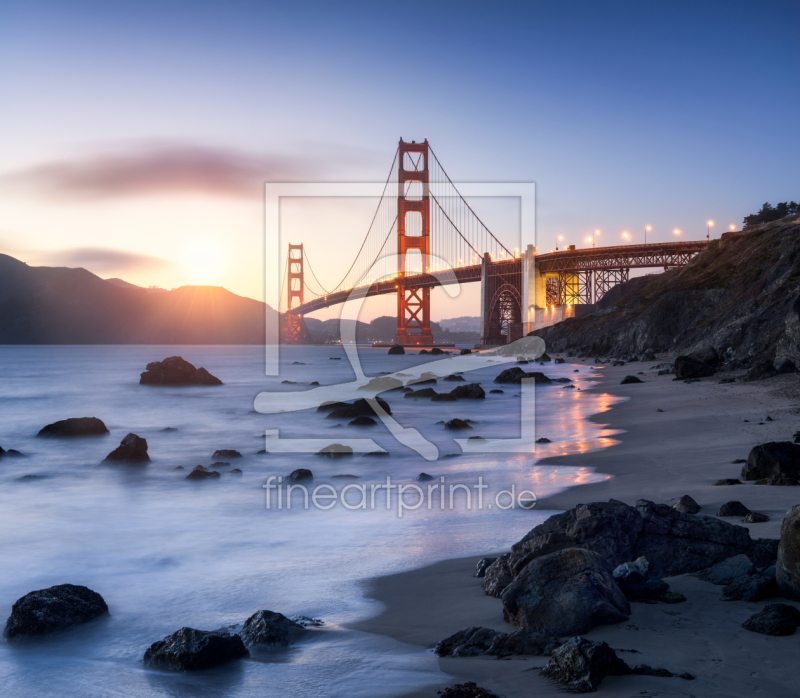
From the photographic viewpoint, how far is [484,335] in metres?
67.9

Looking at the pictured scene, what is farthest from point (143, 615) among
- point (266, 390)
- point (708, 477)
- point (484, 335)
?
point (484, 335)

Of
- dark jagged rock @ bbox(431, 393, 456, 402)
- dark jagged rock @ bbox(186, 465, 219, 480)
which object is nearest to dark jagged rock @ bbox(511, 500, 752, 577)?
dark jagged rock @ bbox(186, 465, 219, 480)

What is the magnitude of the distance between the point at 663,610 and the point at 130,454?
944 cm

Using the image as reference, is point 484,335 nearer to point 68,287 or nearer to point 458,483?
point 458,483

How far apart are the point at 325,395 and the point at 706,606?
2258 cm

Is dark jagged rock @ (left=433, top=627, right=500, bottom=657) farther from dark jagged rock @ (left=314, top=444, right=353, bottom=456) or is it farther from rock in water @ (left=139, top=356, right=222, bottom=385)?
rock in water @ (left=139, top=356, right=222, bottom=385)

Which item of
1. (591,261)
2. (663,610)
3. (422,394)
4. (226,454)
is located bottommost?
(226,454)

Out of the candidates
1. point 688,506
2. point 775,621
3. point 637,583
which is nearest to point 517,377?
point 688,506

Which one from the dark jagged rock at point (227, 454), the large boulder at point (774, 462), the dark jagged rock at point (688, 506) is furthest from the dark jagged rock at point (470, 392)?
the dark jagged rock at point (688, 506)

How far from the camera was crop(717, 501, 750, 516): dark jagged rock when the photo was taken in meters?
4.43

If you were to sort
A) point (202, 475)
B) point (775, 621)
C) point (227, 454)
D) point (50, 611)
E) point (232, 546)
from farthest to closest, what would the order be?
point (227, 454), point (202, 475), point (232, 546), point (50, 611), point (775, 621)

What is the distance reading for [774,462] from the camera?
5.25 meters

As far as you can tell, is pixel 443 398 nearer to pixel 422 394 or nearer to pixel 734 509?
pixel 422 394

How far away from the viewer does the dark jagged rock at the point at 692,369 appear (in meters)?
16.3
